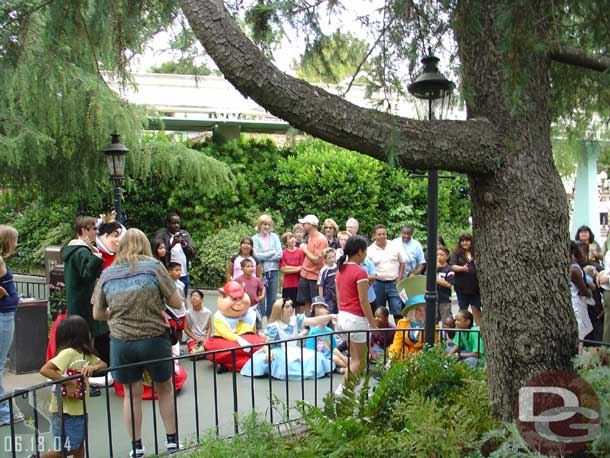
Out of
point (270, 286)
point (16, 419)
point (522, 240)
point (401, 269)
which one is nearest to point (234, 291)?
point (270, 286)

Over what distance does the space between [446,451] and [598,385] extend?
3.50 feet

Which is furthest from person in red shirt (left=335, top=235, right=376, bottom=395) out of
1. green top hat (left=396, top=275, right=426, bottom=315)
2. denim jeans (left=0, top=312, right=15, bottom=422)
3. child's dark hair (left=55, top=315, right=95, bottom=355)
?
denim jeans (left=0, top=312, right=15, bottom=422)

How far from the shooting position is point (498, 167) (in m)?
3.68

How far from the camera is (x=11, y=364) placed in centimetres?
737

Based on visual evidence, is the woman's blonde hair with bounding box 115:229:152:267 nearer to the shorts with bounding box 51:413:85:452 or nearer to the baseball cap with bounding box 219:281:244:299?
the shorts with bounding box 51:413:85:452

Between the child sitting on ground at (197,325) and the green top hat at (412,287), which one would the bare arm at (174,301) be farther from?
the green top hat at (412,287)

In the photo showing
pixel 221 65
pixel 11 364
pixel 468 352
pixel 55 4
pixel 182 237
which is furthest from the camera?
pixel 182 237

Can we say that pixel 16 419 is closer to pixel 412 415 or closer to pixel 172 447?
pixel 172 447

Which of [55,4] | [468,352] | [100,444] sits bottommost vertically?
[100,444]

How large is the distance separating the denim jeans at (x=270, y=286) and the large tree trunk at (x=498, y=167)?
20.4 ft

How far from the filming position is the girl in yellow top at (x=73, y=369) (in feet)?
14.4

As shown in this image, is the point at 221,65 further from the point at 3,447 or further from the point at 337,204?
the point at 337,204

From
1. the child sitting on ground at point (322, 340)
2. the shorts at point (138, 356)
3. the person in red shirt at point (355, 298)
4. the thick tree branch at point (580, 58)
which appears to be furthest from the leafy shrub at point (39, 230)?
the thick tree branch at point (580, 58)

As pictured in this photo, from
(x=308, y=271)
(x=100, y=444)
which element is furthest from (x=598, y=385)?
(x=308, y=271)
